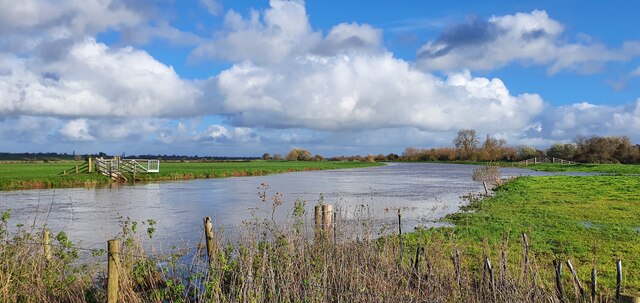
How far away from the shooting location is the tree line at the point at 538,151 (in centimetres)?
10656

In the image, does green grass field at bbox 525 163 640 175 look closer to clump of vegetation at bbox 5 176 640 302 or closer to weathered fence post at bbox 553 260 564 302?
clump of vegetation at bbox 5 176 640 302

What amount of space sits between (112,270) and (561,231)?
14637mm

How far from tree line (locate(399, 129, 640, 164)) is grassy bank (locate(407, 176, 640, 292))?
287 ft

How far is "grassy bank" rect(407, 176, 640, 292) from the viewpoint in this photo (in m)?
11.9

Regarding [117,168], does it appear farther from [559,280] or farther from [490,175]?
[559,280]

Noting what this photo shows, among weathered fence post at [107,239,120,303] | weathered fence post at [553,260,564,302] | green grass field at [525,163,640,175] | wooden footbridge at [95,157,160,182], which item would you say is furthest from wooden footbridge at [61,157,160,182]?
green grass field at [525,163,640,175]

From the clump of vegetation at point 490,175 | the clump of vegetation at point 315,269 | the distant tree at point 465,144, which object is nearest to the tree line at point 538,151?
the distant tree at point 465,144

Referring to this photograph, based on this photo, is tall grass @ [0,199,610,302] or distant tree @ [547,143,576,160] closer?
tall grass @ [0,199,610,302]

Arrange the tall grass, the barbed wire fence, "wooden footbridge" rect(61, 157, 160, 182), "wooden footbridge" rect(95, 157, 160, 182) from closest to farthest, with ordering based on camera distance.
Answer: the barbed wire fence → the tall grass → "wooden footbridge" rect(95, 157, 160, 182) → "wooden footbridge" rect(61, 157, 160, 182)

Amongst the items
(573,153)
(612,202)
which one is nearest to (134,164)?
(612,202)

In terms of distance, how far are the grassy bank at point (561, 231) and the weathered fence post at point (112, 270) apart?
5747 millimetres

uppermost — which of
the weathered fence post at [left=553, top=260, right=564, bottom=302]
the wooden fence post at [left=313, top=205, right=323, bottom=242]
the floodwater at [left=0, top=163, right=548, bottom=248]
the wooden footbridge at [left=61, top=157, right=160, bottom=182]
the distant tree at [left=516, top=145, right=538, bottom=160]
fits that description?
the distant tree at [left=516, top=145, right=538, bottom=160]

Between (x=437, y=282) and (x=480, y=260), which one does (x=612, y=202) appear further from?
(x=437, y=282)

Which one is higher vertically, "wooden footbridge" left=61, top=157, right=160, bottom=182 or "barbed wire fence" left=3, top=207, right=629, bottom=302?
"wooden footbridge" left=61, top=157, right=160, bottom=182
